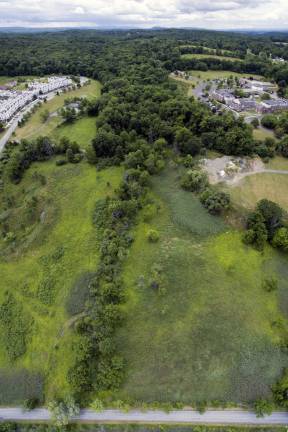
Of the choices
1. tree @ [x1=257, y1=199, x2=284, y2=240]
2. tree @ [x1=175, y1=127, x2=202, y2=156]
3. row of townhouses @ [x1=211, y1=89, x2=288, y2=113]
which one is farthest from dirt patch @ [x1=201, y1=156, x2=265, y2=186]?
A: row of townhouses @ [x1=211, y1=89, x2=288, y2=113]

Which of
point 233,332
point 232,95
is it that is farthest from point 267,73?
point 233,332

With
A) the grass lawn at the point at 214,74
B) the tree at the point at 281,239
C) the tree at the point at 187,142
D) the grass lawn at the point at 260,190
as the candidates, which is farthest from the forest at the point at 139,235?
the grass lawn at the point at 214,74

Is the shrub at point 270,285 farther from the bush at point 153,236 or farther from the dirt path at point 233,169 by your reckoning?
the dirt path at point 233,169

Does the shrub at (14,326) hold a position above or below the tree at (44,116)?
below

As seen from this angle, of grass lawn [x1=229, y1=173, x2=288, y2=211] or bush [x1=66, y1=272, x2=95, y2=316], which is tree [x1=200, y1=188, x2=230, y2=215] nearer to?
grass lawn [x1=229, y1=173, x2=288, y2=211]

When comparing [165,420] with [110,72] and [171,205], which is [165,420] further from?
[110,72]

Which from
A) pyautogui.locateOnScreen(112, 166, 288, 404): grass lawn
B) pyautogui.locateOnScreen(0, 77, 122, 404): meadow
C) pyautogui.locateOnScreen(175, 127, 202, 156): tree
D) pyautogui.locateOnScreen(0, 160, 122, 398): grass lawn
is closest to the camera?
pyautogui.locateOnScreen(112, 166, 288, 404): grass lawn
